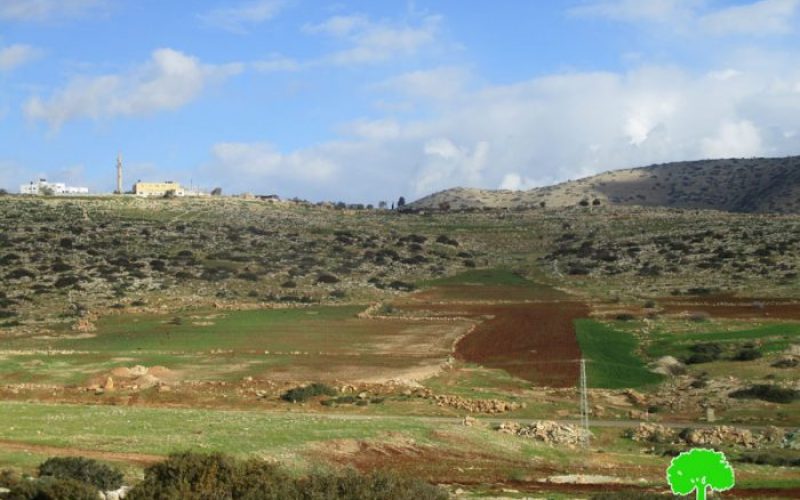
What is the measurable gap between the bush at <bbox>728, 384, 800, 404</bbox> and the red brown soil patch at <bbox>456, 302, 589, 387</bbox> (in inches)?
292

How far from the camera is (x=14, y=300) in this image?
6938 cm

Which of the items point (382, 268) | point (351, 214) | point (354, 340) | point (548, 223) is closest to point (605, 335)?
point (354, 340)

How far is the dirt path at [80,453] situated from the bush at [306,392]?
14.3m

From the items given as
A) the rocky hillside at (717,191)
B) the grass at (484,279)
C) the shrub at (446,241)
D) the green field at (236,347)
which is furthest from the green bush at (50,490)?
the rocky hillside at (717,191)

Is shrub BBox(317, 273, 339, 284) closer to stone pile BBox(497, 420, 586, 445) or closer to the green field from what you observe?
the green field

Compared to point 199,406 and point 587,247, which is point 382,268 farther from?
point 199,406

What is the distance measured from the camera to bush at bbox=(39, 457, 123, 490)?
740 inches

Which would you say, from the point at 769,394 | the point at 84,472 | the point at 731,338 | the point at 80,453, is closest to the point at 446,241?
the point at 731,338

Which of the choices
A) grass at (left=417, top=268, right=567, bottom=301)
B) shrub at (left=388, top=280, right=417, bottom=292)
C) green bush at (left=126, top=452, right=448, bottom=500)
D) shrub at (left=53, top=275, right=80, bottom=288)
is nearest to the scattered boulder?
green bush at (left=126, top=452, right=448, bottom=500)

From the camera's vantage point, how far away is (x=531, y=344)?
54406 mm

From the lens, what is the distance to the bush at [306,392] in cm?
3856

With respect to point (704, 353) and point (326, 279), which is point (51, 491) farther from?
point (326, 279)

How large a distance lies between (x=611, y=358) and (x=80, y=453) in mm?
31830

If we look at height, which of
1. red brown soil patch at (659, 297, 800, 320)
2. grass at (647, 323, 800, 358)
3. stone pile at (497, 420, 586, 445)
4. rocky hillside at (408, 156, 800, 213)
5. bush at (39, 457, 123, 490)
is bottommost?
stone pile at (497, 420, 586, 445)
